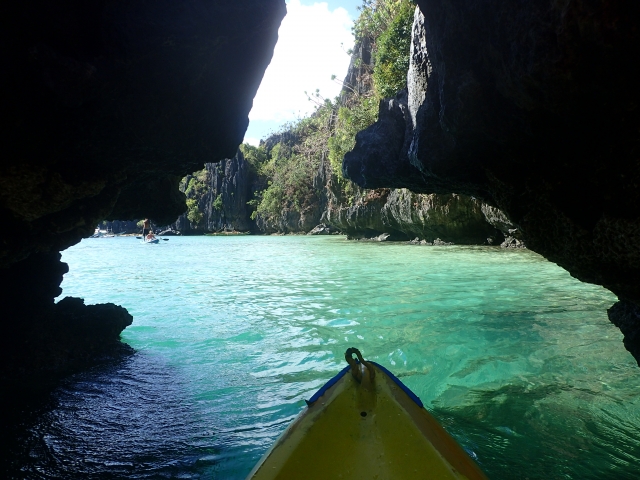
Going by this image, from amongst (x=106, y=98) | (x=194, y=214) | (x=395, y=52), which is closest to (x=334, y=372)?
(x=106, y=98)

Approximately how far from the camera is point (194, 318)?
6.61 meters

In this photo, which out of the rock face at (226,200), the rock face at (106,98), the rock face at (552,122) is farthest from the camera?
the rock face at (226,200)

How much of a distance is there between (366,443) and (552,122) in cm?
208

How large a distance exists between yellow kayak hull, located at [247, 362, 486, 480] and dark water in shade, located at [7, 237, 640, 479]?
0.87m

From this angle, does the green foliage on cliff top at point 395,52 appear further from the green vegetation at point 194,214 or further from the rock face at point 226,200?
→ the green vegetation at point 194,214

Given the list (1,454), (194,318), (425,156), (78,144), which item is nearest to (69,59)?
(78,144)

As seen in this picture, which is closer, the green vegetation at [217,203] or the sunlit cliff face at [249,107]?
the sunlit cliff face at [249,107]

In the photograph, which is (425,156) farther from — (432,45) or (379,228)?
(379,228)

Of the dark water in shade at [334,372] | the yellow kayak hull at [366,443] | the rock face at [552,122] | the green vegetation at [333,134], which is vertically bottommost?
the dark water in shade at [334,372]

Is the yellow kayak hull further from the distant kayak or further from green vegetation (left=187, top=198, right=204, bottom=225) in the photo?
green vegetation (left=187, top=198, right=204, bottom=225)

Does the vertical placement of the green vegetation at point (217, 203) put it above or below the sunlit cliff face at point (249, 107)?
above

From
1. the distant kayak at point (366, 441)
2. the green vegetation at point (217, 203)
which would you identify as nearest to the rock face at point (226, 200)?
the green vegetation at point (217, 203)

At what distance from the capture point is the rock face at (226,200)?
5269 cm

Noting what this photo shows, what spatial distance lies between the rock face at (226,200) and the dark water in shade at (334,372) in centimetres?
4537
